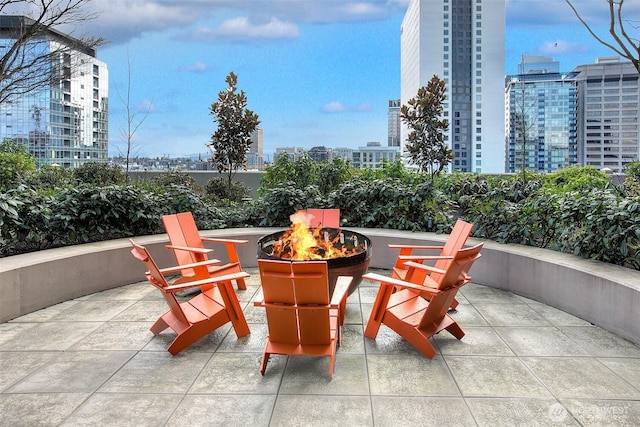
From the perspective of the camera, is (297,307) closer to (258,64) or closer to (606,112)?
(258,64)

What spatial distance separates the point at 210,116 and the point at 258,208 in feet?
17.9

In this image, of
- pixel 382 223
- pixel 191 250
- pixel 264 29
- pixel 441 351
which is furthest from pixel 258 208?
pixel 264 29

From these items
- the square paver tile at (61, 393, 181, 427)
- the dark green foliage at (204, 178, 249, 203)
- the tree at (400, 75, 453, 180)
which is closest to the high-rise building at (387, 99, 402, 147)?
the dark green foliage at (204, 178, 249, 203)

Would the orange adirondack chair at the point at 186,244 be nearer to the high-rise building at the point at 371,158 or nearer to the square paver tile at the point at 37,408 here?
the square paver tile at the point at 37,408

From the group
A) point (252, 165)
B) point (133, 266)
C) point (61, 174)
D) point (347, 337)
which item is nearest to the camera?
point (347, 337)

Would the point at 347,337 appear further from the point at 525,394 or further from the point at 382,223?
the point at 382,223

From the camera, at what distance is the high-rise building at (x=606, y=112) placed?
66.7 ft

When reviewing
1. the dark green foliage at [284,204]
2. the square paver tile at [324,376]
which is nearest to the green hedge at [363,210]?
the dark green foliage at [284,204]

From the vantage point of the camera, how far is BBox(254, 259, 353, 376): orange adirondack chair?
9.18ft

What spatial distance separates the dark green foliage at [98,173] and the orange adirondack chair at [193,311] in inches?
343

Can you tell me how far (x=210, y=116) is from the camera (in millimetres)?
11484

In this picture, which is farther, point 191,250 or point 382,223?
point 382,223

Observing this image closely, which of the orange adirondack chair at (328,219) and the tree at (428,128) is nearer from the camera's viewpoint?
the orange adirondack chair at (328,219)

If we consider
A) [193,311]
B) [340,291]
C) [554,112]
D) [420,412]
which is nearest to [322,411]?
[420,412]
